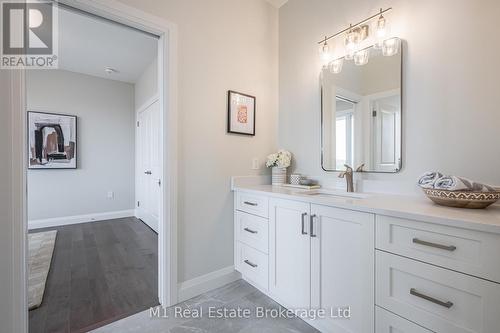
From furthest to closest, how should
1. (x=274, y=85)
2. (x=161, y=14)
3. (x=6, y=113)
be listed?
(x=274, y=85), (x=161, y=14), (x=6, y=113)

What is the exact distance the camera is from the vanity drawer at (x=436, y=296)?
0.87 meters

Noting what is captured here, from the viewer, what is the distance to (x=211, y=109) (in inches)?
78.5

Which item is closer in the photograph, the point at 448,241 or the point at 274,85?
the point at 448,241

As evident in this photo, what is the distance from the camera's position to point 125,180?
177 inches

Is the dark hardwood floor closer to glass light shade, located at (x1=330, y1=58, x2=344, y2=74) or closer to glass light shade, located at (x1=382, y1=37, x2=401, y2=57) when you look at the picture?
glass light shade, located at (x1=330, y1=58, x2=344, y2=74)

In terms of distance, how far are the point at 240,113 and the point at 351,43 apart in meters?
1.08

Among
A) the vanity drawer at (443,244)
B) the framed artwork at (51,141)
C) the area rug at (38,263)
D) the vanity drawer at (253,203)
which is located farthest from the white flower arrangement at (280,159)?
the framed artwork at (51,141)

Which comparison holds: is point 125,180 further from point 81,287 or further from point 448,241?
point 448,241

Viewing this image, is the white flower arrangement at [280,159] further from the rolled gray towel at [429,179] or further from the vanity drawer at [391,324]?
the vanity drawer at [391,324]

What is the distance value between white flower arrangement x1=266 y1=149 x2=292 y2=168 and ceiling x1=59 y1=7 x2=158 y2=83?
1.82 meters

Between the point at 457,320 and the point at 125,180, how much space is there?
491cm

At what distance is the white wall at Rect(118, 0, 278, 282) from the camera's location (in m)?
1.84

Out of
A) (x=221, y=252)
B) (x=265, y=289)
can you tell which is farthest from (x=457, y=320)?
(x=221, y=252)

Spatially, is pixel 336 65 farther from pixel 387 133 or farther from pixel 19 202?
pixel 19 202
